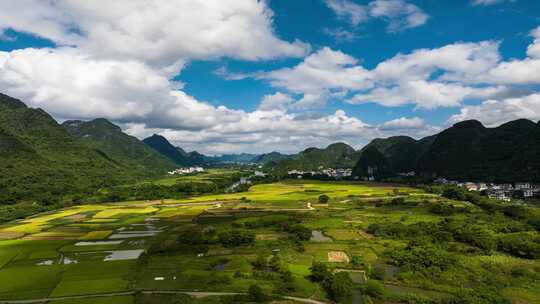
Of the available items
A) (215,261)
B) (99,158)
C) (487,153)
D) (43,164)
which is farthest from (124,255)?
(99,158)

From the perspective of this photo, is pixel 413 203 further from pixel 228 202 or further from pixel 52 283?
pixel 52 283

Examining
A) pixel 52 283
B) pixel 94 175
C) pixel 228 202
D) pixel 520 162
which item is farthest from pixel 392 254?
pixel 94 175

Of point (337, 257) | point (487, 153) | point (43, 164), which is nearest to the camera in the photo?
point (337, 257)

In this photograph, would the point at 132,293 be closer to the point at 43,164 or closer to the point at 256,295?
the point at 256,295

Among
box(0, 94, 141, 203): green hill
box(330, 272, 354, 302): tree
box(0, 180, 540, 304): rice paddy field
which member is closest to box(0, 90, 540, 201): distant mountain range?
box(0, 94, 141, 203): green hill

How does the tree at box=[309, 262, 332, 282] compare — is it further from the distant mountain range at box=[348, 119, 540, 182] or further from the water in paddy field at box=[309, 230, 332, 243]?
the distant mountain range at box=[348, 119, 540, 182]

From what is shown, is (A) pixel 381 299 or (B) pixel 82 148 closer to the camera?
(A) pixel 381 299
